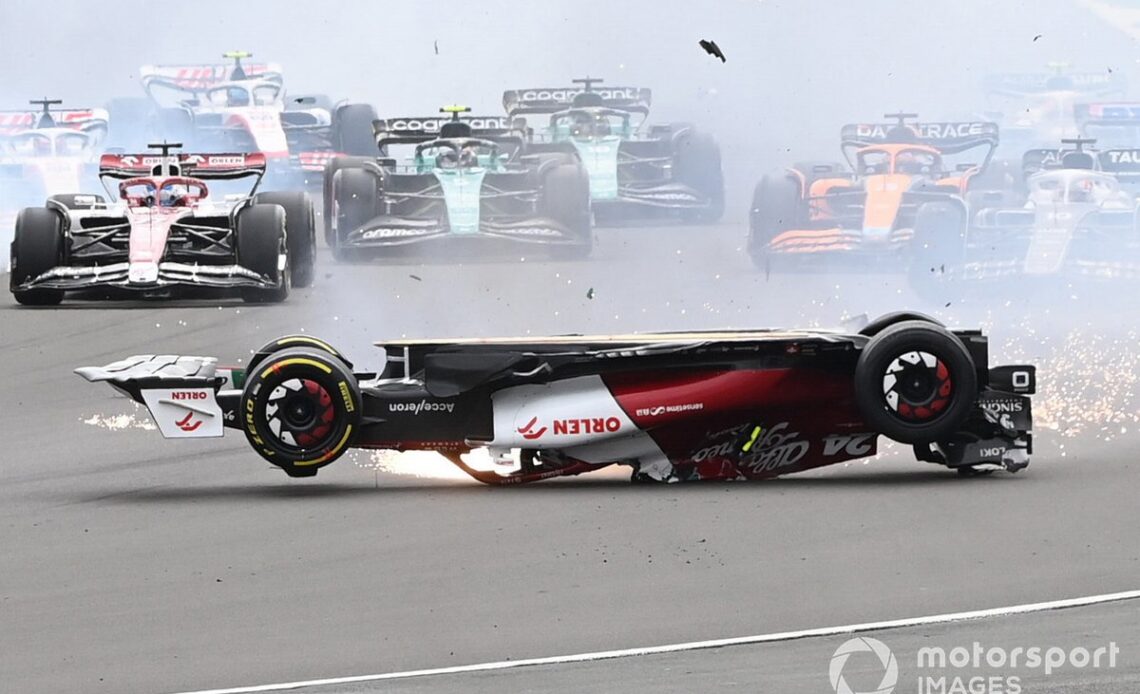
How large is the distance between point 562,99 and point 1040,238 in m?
10.9

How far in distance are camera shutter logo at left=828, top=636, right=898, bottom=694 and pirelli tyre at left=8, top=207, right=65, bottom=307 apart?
529 inches

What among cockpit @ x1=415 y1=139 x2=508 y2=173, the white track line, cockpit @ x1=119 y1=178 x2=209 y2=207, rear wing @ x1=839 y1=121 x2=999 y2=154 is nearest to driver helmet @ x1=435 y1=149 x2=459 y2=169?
cockpit @ x1=415 y1=139 x2=508 y2=173

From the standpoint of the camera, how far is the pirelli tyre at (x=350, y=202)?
906 inches

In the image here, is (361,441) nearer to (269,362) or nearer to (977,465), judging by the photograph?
(269,362)

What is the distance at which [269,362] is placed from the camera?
10.0 metres

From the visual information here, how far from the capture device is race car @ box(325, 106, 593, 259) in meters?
22.9

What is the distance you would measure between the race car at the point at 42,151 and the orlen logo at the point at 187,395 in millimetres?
17676

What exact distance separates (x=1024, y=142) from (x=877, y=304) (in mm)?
20196

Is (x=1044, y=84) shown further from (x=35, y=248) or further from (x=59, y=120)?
(x=35, y=248)

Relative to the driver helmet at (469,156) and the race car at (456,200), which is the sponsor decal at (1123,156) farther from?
the driver helmet at (469,156)

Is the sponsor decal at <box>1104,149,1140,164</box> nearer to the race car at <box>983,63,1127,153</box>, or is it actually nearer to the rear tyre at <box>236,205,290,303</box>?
the rear tyre at <box>236,205,290,303</box>

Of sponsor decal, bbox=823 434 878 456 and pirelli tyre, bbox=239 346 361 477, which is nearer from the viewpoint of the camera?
pirelli tyre, bbox=239 346 361 477

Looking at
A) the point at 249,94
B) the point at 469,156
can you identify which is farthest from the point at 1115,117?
the point at 249,94

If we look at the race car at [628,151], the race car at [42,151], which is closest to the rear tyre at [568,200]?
the race car at [628,151]
